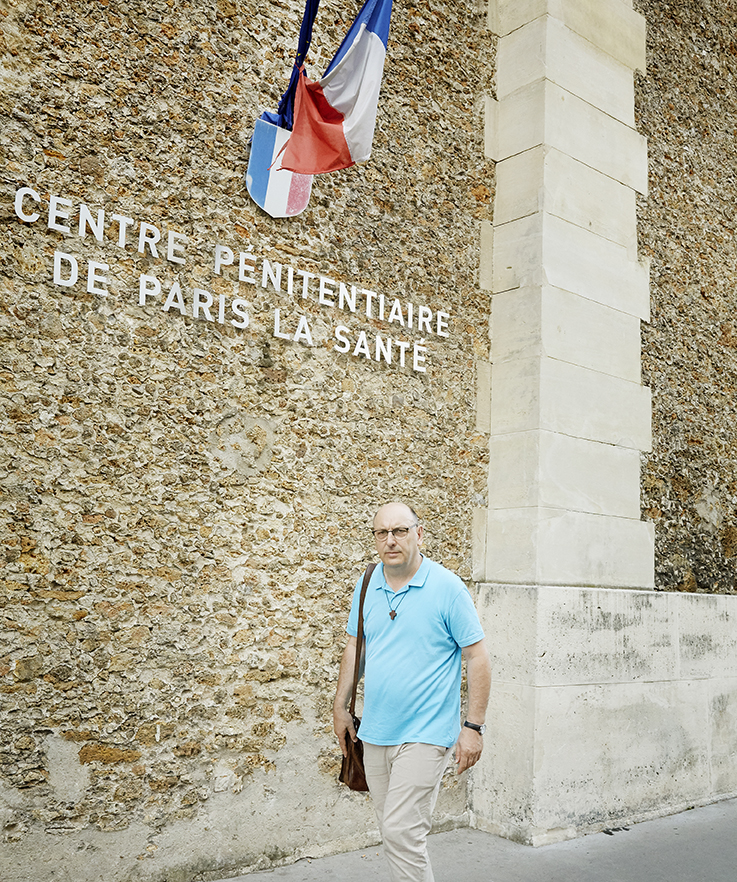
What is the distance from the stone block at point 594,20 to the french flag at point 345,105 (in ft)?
5.56

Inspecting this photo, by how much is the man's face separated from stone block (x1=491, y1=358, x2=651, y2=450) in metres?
1.97

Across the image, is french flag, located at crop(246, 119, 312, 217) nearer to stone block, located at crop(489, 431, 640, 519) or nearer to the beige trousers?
stone block, located at crop(489, 431, 640, 519)

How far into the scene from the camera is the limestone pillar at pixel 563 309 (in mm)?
5152

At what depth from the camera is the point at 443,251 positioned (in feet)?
17.3

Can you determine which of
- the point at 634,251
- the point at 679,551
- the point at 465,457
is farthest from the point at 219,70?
the point at 679,551

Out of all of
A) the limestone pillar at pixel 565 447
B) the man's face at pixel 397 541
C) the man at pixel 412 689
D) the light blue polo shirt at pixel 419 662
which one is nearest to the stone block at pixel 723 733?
the limestone pillar at pixel 565 447

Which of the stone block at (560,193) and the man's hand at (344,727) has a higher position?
the stone block at (560,193)

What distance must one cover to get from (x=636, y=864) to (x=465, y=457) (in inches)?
88.6

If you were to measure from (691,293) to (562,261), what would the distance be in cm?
149

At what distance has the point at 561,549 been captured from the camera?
5.11 meters

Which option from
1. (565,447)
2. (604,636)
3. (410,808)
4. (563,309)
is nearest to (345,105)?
(563,309)

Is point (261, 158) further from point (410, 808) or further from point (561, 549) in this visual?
point (410, 808)

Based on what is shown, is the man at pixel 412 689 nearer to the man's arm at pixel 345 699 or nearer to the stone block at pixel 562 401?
the man's arm at pixel 345 699

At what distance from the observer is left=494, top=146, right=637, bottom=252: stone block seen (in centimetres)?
534
